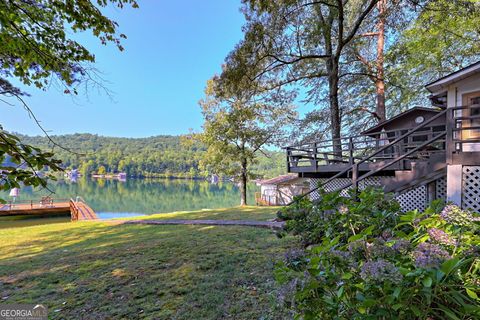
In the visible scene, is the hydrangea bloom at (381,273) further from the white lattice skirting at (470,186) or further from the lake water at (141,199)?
the lake water at (141,199)

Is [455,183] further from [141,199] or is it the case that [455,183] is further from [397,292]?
[141,199]

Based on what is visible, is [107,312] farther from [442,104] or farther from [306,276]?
[442,104]

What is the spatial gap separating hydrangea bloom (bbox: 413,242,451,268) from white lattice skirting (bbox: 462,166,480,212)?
4898mm

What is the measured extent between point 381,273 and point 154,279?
11.3ft

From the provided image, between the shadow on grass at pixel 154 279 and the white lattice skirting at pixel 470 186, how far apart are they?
356 centimetres

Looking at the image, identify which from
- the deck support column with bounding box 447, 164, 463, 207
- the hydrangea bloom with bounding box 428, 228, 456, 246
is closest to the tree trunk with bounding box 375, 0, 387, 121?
the deck support column with bounding box 447, 164, 463, 207

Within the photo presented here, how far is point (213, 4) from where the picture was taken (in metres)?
13.3

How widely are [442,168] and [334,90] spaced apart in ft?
19.1

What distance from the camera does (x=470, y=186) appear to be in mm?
4660

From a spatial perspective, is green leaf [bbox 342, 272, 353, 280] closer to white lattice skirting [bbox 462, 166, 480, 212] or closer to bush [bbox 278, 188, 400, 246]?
bush [bbox 278, 188, 400, 246]

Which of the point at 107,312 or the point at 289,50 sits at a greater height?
the point at 289,50

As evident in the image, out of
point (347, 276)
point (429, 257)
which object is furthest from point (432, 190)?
point (347, 276)

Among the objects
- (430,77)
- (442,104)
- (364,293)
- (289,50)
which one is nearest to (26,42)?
(364,293)

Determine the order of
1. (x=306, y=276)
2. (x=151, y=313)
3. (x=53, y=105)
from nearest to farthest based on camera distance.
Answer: (x=306, y=276) → (x=151, y=313) → (x=53, y=105)
